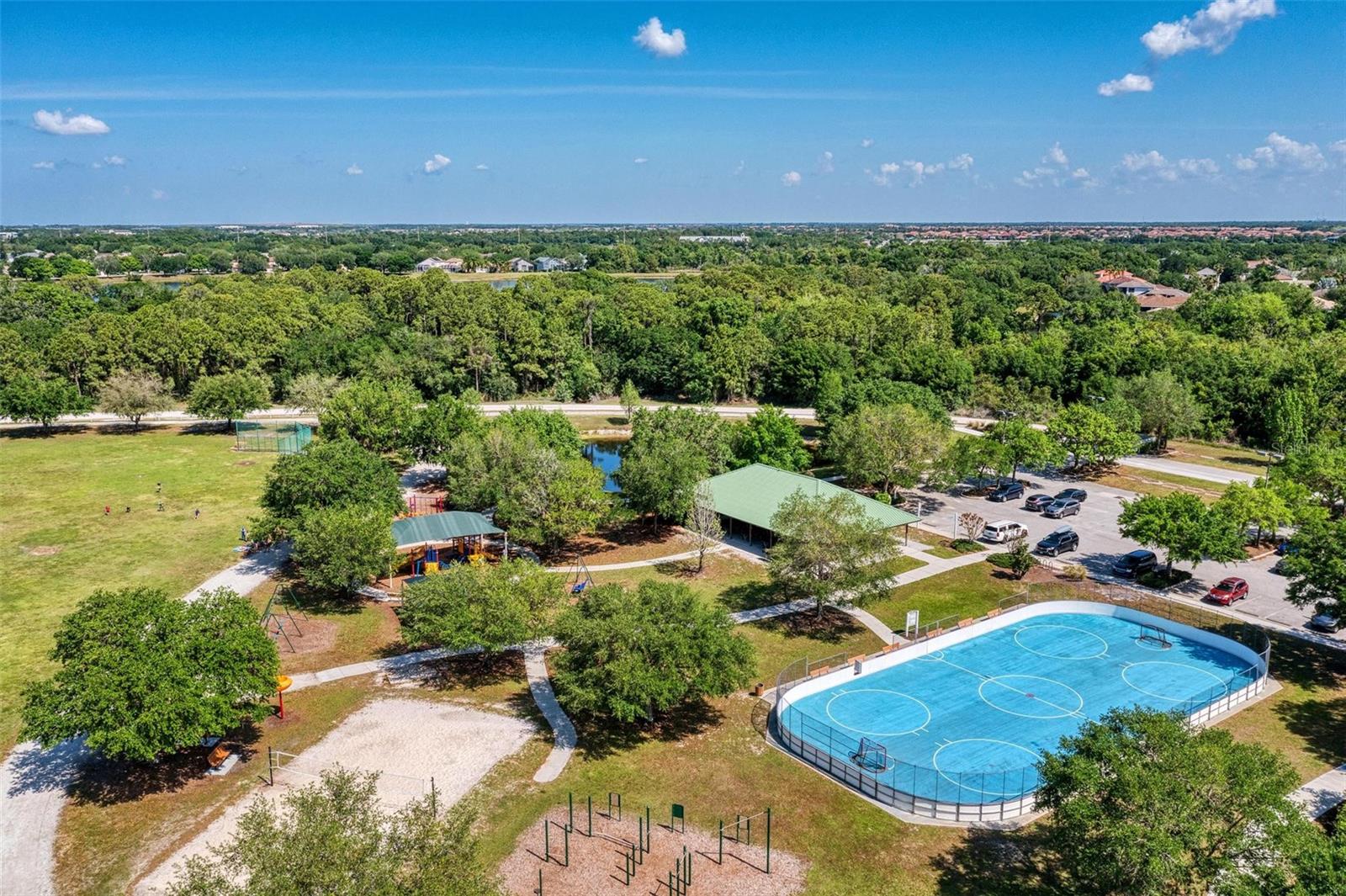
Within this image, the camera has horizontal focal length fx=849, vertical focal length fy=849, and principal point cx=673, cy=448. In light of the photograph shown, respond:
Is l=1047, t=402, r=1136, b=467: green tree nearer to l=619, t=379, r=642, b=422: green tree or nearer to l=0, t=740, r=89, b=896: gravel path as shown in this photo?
l=619, t=379, r=642, b=422: green tree

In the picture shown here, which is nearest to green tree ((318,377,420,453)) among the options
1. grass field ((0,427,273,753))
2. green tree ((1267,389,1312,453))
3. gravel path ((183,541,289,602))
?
grass field ((0,427,273,753))

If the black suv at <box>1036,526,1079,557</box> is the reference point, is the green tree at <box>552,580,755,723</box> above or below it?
above

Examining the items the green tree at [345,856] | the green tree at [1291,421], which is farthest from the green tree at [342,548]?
the green tree at [1291,421]

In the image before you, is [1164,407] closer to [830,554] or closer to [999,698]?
[830,554]

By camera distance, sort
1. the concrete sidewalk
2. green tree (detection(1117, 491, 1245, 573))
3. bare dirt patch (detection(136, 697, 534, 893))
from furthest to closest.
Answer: green tree (detection(1117, 491, 1245, 573)), bare dirt patch (detection(136, 697, 534, 893)), the concrete sidewalk

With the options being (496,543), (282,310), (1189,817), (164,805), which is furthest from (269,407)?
(1189,817)

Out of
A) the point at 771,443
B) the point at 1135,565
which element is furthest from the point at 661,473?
the point at 1135,565

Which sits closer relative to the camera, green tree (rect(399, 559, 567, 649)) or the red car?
green tree (rect(399, 559, 567, 649))
